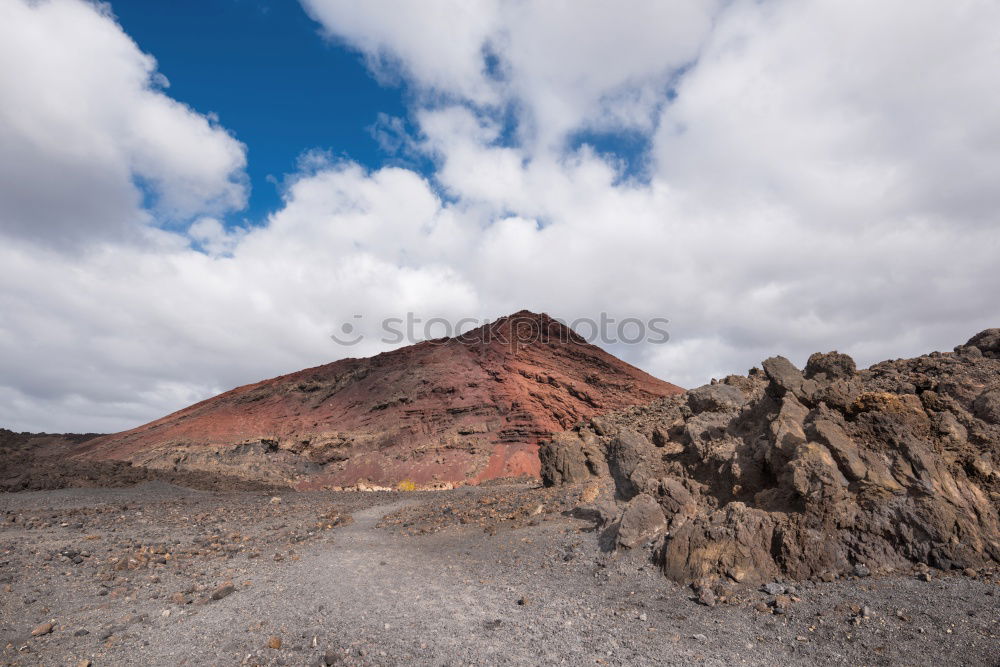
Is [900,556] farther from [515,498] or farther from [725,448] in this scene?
[515,498]

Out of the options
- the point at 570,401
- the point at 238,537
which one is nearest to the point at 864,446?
the point at 238,537

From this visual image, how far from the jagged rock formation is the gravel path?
0.50 meters

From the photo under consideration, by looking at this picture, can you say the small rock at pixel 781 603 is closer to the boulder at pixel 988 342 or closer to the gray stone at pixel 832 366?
the gray stone at pixel 832 366

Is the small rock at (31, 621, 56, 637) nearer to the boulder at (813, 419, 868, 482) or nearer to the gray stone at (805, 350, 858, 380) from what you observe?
the boulder at (813, 419, 868, 482)

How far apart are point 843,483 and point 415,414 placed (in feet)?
101

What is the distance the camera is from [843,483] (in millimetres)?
6996

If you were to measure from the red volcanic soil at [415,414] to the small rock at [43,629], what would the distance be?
23.8 m

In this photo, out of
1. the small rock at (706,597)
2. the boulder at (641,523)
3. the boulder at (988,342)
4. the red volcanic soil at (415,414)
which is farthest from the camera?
the red volcanic soil at (415,414)

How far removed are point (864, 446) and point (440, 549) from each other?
8.52 meters

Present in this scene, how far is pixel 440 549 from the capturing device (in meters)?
11.1

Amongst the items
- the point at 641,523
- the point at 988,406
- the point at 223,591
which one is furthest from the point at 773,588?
the point at 223,591

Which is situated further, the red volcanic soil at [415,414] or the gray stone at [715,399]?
the red volcanic soil at [415,414]

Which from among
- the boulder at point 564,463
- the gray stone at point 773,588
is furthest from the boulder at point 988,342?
the boulder at point 564,463

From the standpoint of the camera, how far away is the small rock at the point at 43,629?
6008mm
